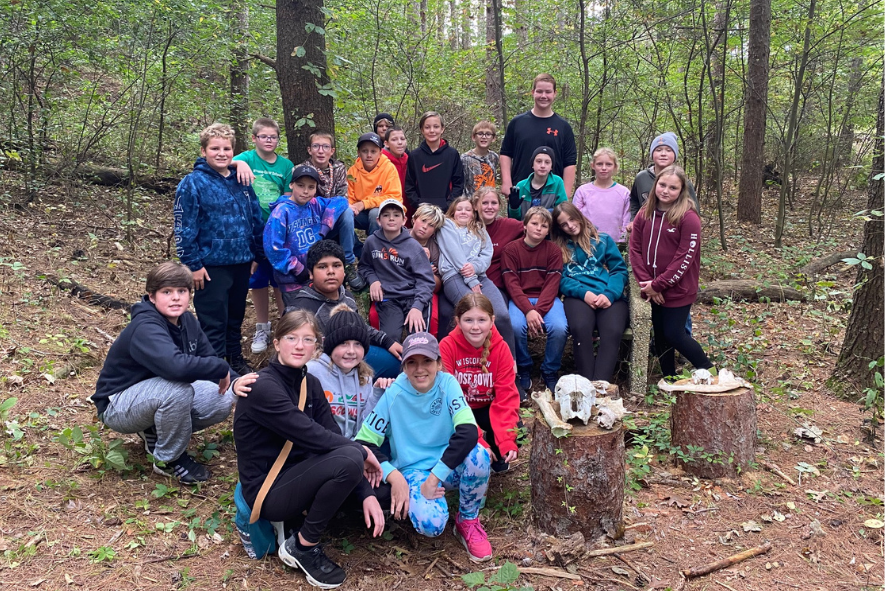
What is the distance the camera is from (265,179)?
16.4 ft

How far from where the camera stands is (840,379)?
4.48 meters

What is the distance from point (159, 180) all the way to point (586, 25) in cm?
704

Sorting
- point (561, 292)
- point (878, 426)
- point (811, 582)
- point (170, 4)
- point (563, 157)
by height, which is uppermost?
point (170, 4)

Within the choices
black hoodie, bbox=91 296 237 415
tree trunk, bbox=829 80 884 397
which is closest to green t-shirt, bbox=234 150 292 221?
black hoodie, bbox=91 296 237 415

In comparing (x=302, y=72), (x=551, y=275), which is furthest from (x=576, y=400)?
(x=302, y=72)

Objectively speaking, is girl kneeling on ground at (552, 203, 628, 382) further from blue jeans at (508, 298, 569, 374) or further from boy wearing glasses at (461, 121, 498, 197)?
boy wearing glasses at (461, 121, 498, 197)

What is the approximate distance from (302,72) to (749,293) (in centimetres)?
548

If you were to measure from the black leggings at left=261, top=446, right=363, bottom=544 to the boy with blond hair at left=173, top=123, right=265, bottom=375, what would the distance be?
2.05 m

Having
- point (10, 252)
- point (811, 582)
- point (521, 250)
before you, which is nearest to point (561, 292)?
point (521, 250)

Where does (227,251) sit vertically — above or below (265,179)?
below

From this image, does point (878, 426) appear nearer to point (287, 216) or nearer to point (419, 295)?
point (419, 295)

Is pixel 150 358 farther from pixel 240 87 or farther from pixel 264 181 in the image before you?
pixel 240 87

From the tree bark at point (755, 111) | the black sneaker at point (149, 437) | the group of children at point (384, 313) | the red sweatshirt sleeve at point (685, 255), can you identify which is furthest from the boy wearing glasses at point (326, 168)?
the tree bark at point (755, 111)

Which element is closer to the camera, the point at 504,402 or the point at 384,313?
the point at 504,402
